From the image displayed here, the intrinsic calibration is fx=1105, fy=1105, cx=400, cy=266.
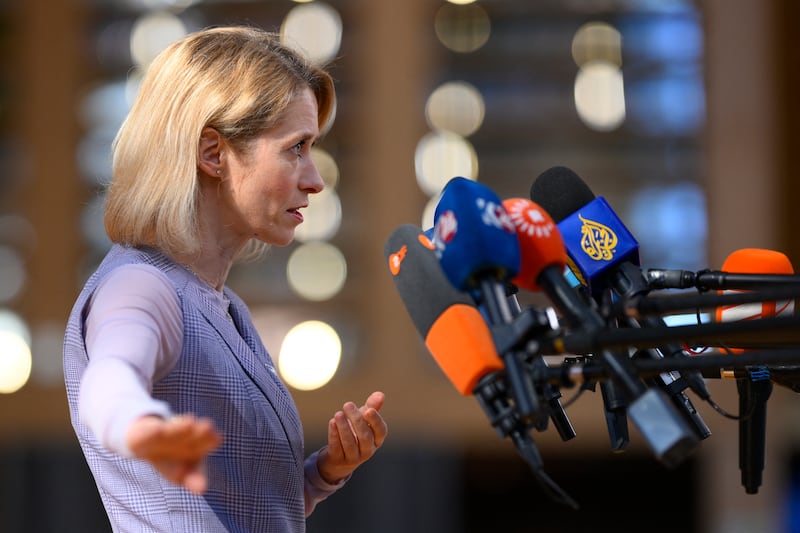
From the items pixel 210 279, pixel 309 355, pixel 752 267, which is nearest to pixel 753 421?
pixel 752 267

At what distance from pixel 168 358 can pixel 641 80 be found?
5158 millimetres

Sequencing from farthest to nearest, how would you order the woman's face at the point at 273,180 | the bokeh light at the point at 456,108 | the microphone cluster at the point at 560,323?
the bokeh light at the point at 456,108 < the woman's face at the point at 273,180 < the microphone cluster at the point at 560,323

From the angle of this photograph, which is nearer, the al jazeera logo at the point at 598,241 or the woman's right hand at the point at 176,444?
the woman's right hand at the point at 176,444

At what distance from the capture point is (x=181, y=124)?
4.33 feet

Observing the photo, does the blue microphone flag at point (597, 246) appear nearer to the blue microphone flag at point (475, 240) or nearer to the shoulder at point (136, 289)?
the blue microphone flag at point (475, 240)

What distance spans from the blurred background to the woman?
4.52m

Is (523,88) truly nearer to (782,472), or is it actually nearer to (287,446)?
(782,472)

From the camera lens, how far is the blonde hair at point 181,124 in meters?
1.31

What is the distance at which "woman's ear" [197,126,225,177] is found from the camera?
135 centimetres

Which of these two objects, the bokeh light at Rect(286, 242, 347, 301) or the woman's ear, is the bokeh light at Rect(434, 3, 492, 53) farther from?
the woman's ear

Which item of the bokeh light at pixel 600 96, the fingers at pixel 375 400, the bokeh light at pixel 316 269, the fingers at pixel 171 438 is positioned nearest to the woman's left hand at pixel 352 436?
the fingers at pixel 375 400

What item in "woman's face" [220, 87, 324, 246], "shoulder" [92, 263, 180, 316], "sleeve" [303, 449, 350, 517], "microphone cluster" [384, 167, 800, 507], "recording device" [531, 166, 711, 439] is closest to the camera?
"microphone cluster" [384, 167, 800, 507]

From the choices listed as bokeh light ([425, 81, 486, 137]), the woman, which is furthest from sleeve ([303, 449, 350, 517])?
bokeh light ([425, 81, 486, 137])

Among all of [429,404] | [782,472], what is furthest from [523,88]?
[782,472]
